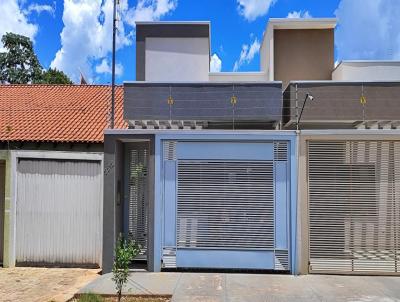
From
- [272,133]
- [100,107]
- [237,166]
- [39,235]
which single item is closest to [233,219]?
[237,166]

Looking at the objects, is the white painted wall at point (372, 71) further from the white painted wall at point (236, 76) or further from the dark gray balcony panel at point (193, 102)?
the dark gray balcony panel at point (193, 102)

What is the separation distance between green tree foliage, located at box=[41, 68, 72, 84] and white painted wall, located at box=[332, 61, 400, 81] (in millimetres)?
27413

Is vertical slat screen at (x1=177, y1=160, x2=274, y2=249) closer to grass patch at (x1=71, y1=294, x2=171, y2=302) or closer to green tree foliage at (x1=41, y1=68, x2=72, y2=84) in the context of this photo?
grass patch at (x1=71, y1=294, x2=171, y2=302)

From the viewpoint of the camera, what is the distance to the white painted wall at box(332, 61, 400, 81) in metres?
14.4

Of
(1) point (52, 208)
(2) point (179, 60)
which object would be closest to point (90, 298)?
(1) point (52, 208)

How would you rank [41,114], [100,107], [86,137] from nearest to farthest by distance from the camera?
[86,137]
[41,114]
[100,107]

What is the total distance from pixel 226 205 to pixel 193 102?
2.74 metres

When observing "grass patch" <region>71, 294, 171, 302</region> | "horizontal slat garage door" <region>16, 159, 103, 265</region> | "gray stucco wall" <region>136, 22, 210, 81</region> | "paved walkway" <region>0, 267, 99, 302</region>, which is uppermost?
"gray stucco wall" <region>136, 22, 210, 81</region>

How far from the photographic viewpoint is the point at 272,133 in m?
11.2

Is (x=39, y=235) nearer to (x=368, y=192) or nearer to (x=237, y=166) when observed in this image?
(x=237, y=166)

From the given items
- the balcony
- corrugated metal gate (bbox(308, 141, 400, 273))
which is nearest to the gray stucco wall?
the balcony

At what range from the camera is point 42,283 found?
1038cm

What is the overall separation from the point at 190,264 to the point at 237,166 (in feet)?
8.32

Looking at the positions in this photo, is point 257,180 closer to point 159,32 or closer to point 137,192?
point 137,192
